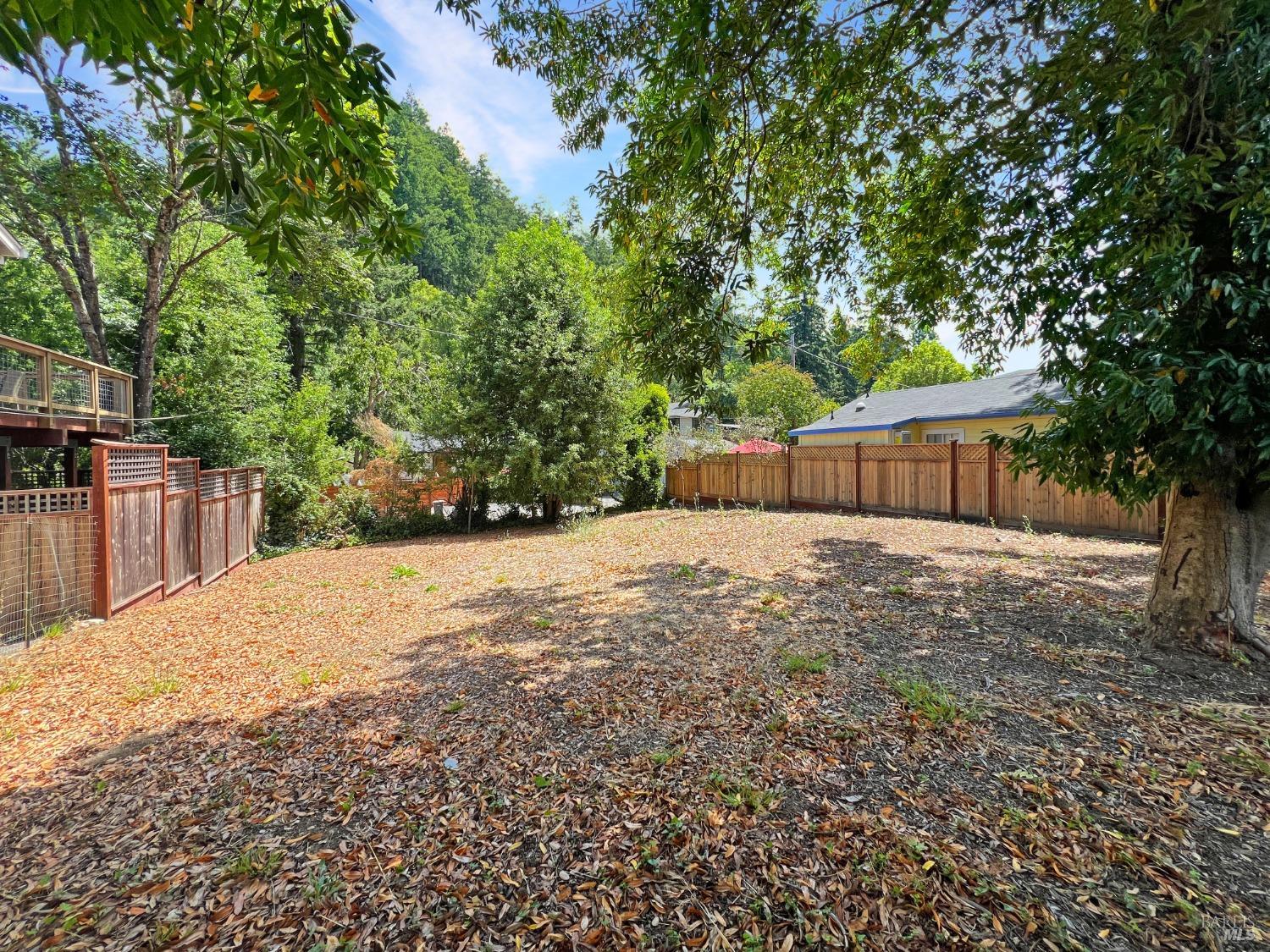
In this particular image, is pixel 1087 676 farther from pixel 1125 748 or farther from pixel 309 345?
pixel 309 345

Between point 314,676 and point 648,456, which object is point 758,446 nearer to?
point 648,456

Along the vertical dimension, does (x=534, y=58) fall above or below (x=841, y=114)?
above

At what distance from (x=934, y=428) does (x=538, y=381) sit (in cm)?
1220

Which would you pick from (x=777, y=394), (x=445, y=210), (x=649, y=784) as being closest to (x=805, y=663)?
(x=649, y=784)

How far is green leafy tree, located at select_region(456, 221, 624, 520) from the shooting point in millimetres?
12070

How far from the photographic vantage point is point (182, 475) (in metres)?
7.20

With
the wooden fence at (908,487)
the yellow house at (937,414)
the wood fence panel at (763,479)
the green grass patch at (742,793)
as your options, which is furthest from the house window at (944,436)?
the green grass patch at (742,793)

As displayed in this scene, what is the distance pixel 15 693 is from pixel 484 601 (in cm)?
363

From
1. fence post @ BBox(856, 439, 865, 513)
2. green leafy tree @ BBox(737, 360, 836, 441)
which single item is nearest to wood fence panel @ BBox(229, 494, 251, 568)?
fence post @ BBox(856, 439, 865, 513)

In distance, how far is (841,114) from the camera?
484cm

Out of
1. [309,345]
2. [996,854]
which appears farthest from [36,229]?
[996,854]

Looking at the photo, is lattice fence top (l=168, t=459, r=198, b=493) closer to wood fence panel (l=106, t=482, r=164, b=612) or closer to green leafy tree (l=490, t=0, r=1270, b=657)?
wood fence panel (l=106, t=482, r=164, b=612)

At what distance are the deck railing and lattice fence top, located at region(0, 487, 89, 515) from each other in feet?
10.8

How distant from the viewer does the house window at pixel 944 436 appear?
51.7ft
